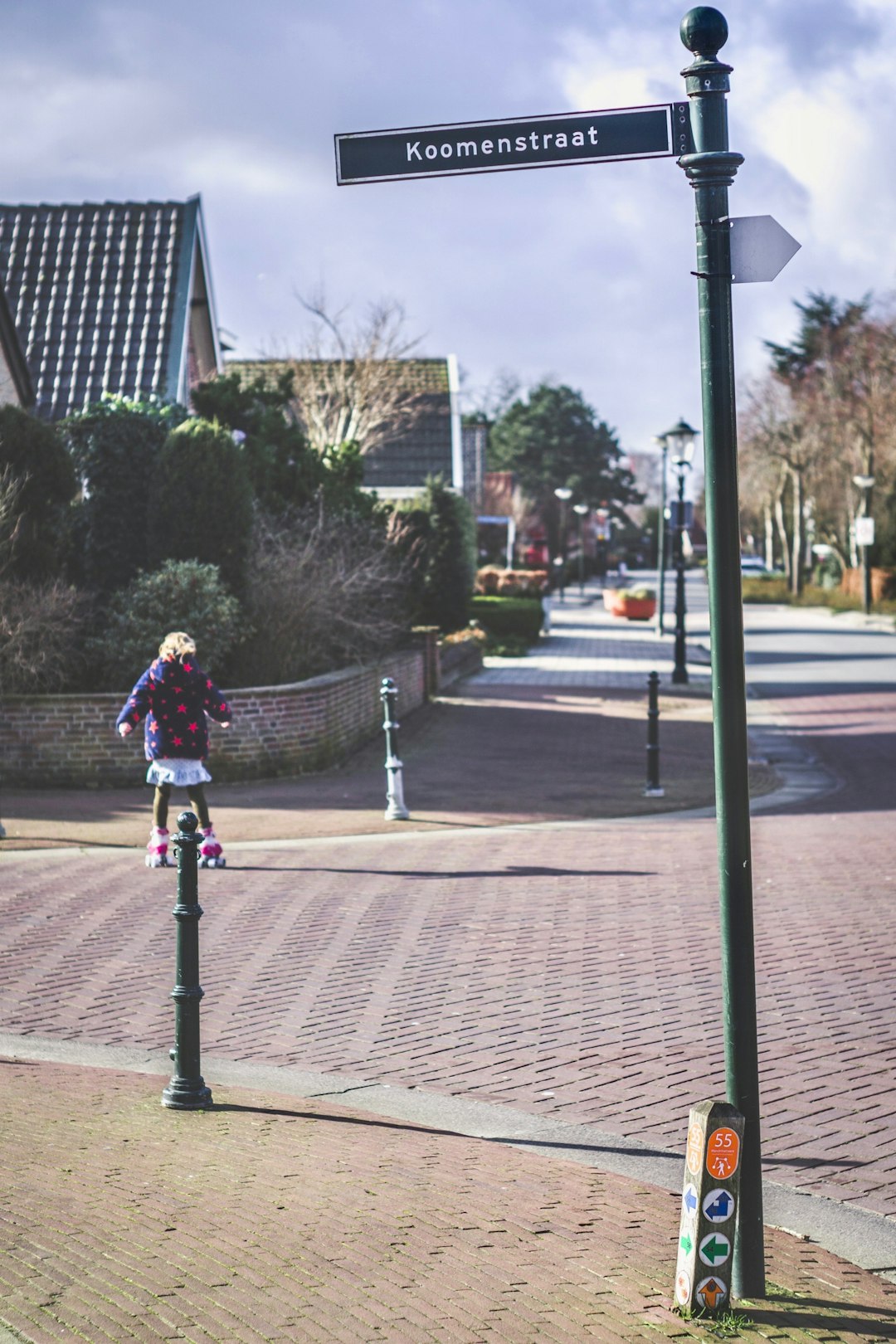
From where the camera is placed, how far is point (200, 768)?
→ 10.5 metres

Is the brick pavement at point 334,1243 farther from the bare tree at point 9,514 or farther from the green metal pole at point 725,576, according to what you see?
the bare tree at point 9,514

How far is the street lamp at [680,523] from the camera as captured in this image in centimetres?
2692

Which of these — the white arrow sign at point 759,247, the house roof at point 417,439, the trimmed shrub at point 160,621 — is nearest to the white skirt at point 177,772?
the trimmed shrub at point 160,621

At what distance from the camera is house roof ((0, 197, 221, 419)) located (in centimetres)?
2409

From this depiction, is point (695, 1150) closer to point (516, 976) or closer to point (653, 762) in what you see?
point (516, 976)

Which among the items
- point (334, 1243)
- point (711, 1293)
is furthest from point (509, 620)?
point (711, 1293)

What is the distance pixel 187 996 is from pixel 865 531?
44.5 m

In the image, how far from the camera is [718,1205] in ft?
12.2

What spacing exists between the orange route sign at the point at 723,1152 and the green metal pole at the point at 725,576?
100mm

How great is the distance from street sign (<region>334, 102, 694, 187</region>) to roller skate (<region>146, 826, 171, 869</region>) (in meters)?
7.13

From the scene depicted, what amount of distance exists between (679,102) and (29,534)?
12.5 metres

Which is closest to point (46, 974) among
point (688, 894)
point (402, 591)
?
point (688, 894)

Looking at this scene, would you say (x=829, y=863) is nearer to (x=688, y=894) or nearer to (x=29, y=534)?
(x=688, y=894)

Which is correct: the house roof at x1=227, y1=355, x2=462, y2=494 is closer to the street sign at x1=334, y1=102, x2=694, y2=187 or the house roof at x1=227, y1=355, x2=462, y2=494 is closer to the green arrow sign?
the street sign at x1=334, y1=102, x2=694, y2=187
